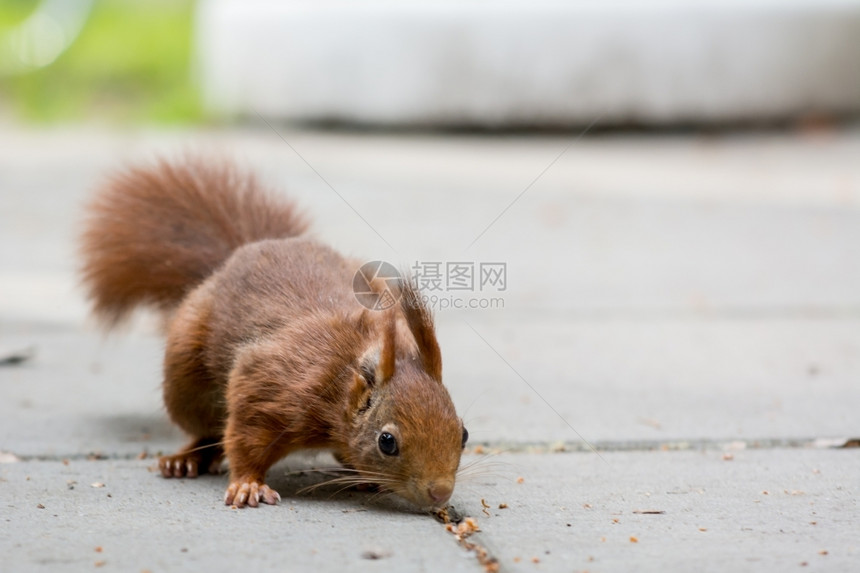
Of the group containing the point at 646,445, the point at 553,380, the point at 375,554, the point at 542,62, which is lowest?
the point at 375,554

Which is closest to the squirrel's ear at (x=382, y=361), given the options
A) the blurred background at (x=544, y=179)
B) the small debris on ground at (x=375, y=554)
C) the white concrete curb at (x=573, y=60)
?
the small debris on ground at (x=375, y=554)

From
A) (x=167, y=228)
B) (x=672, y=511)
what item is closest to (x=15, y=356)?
(x=167, y=228)

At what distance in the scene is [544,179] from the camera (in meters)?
6.77

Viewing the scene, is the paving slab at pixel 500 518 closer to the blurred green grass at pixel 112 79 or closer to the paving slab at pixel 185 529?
the paving slab at pixel 185 529

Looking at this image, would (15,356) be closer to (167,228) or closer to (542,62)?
(167,228)

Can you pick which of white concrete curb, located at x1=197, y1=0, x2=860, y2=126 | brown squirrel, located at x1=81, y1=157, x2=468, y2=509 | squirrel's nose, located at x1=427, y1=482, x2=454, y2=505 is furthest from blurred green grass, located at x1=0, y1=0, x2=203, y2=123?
squirrel's nose, located at x1=427, y1=482, x2=454, y2=505

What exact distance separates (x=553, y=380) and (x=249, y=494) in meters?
1.29

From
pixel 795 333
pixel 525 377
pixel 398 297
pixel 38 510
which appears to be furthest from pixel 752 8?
pixel 38 510

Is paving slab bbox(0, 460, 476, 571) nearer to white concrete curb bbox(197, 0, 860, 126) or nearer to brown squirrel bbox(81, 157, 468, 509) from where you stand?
brown squirrel bbox(81, 157, 468, 509)

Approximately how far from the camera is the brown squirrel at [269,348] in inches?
90.7

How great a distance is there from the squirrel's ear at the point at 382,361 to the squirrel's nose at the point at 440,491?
24 cm

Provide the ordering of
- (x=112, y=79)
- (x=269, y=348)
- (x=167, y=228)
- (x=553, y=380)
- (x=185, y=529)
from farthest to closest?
(x=112, y=79) < (x=553, y=380) < (x=167, y=228) < (x=269, y=348) < (x=185, y=529)

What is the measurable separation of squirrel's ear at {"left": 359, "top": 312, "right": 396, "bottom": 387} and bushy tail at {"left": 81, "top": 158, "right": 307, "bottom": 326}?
2.20ft

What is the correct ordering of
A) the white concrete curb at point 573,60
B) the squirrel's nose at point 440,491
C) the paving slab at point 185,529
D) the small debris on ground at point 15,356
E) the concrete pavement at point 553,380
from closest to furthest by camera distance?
1. the paving slab at point 185,529
2. the concrete pavement at point 553,380
3. the squirrel's nose at point 440,491
4. the small debris on ground at point 15,356
5. the white concrete curb at point 573,60
